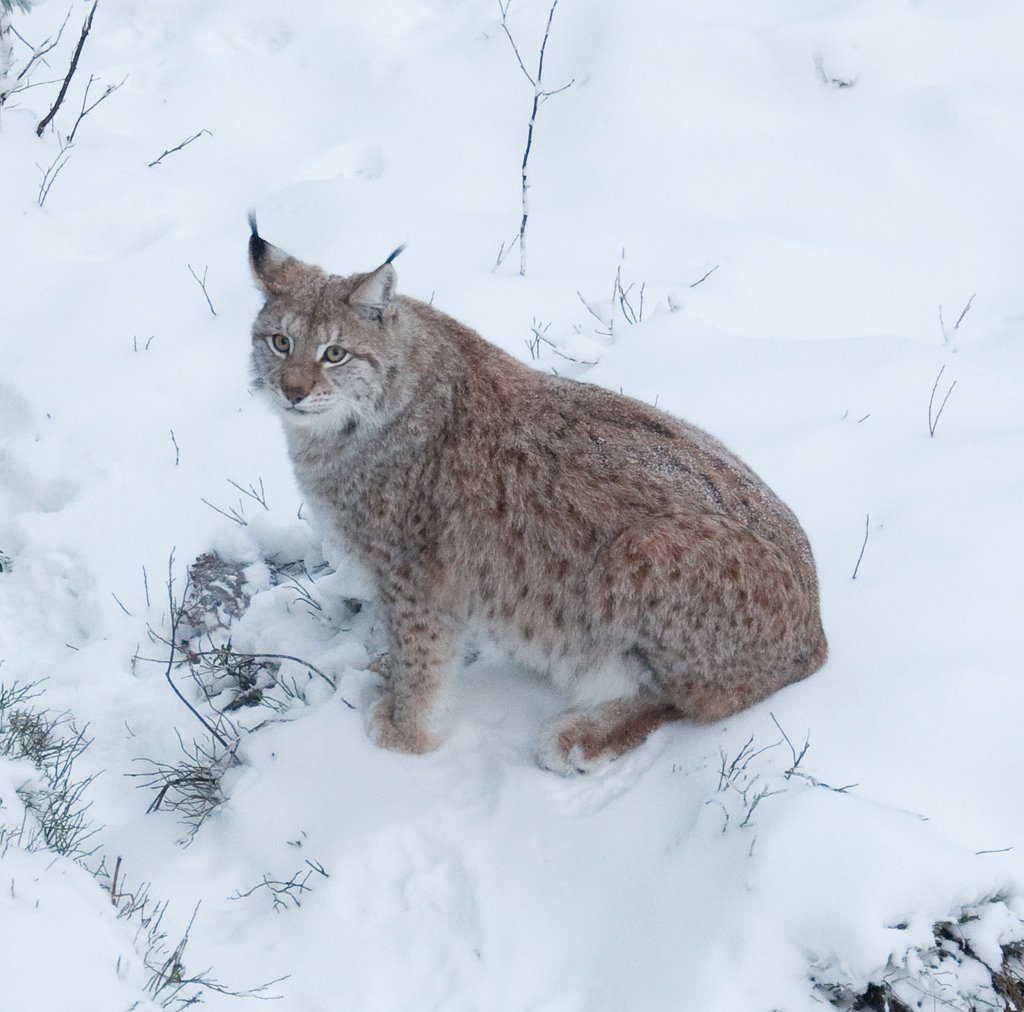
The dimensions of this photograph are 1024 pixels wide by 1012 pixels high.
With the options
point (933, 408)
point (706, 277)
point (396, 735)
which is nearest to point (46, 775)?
point (396, 735)

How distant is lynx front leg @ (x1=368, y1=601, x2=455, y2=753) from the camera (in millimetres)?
3973

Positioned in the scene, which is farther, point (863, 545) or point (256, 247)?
point (863, 545)

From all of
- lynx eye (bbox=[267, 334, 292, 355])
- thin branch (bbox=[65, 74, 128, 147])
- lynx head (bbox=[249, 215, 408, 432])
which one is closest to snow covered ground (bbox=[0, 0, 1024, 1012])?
thin branch (bbox=[65, 74, 128, 147])

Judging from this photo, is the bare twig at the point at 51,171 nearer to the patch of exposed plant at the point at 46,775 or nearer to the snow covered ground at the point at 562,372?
the snow covered ground at the point at 562,372

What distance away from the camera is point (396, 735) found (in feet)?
13.1

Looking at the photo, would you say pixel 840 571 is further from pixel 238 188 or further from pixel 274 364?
pixel 238 188

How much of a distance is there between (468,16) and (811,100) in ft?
8.93

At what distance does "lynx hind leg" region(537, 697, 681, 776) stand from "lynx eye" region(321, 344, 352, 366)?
1431 millimetres

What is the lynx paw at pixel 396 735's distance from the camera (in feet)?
13.0

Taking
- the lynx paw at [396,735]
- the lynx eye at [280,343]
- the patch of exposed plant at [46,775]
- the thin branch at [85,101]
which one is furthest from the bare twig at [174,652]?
the thin branch at [85,101]

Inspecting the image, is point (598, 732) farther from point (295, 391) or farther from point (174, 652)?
point (174, 652)

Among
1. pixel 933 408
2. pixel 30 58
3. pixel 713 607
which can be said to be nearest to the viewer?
pixel 713 607

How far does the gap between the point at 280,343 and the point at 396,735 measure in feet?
4.69

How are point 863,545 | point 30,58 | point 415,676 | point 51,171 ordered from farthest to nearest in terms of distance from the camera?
point 30,58 < point 51,171 < point 863,545 < point 415,676
